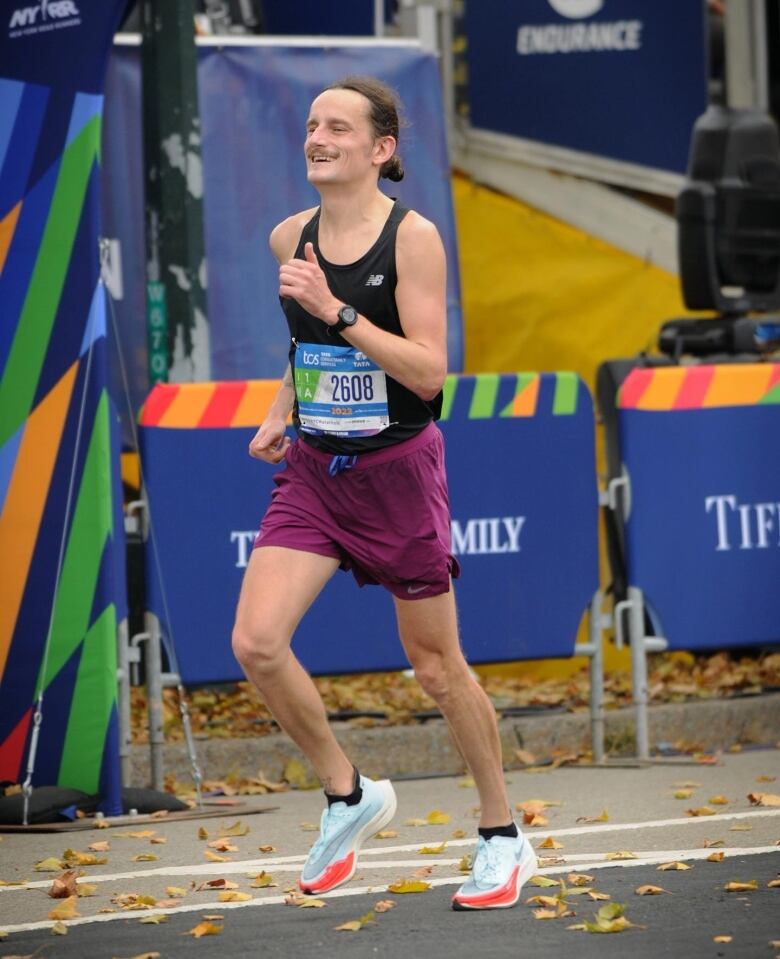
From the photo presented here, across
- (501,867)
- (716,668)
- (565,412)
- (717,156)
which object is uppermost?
(717,156)

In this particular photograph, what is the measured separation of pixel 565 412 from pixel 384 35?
5763 mm

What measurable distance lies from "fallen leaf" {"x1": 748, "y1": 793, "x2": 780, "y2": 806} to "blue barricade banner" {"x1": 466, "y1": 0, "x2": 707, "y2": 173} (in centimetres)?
704

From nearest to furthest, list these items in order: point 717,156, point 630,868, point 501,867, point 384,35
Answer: point 501,867
point 630,868
point 717,156
point 384,35

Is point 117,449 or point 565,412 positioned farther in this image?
point 565,412

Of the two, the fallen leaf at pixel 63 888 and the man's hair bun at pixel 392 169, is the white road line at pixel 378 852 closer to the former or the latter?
the fallen leaf at pixel 63 888

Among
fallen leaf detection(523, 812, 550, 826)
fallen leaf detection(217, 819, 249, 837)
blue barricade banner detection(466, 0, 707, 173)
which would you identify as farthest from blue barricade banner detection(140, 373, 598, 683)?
blue barricade banner detection(466, 0, 707, 173)

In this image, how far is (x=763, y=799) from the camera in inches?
316

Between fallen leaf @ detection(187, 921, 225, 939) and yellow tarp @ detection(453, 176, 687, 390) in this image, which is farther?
yellow tarp @ detection(453, 176, 687, 390)

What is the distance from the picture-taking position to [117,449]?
8.42 m

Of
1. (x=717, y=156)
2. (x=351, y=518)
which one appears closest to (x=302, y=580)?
(x=351, y=518)

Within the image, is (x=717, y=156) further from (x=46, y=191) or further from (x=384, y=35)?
(x=46, y=191)

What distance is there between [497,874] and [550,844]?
115 centimetres

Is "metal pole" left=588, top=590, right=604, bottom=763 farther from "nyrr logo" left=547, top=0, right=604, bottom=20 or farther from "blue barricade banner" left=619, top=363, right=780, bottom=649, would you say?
"nyrr logo" left=547, top=0, right=604, bottom=20

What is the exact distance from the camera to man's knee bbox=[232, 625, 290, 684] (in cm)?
597
